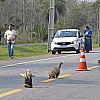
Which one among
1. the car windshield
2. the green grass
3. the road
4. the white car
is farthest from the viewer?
the car windshield

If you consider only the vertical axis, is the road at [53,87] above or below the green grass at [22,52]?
below

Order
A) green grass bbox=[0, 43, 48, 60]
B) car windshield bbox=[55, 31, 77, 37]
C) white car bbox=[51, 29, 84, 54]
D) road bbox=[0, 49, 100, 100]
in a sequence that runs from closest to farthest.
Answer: road bbox=[0, 49, 100, 100] < green grass bbox=[0, 43, 48, 60] < white car bbox=[51, 29, 84, 54] < car windshield bbox=[55, 31, 77, 37]

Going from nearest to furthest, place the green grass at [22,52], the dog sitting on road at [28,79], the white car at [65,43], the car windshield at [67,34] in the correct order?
1. the dog sitting on road at [28,79]
2. the green grass at [22,52]
3. the white car at [65,43]
4. the car windshield at [67,34]

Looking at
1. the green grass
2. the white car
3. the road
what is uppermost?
the white car

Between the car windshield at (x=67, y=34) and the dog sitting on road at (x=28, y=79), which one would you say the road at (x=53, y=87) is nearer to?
the dog sitting on road at (x=28, y=79)

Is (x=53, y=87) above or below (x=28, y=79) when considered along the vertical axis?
below

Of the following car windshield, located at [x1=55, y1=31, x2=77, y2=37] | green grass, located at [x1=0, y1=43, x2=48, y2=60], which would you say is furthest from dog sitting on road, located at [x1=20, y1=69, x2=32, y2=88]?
car windshield, located at [x1=55, y1=31, x2=77, y2=37]

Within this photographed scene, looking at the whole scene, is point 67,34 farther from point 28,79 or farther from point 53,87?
point 28,79

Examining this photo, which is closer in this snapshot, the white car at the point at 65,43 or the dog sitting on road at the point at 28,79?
the dog sitting on road at the point at 28,79

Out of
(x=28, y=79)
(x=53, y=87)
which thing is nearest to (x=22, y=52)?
(x=53, y=87)

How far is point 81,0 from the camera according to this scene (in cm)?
8062

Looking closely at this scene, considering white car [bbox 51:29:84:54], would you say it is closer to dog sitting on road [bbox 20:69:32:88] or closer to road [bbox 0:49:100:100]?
road [bbox 0:49:100:100]

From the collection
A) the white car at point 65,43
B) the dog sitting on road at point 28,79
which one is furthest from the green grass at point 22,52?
the dog sitting on road at point 28,79

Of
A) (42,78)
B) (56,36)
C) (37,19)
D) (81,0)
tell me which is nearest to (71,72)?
(42,78)
